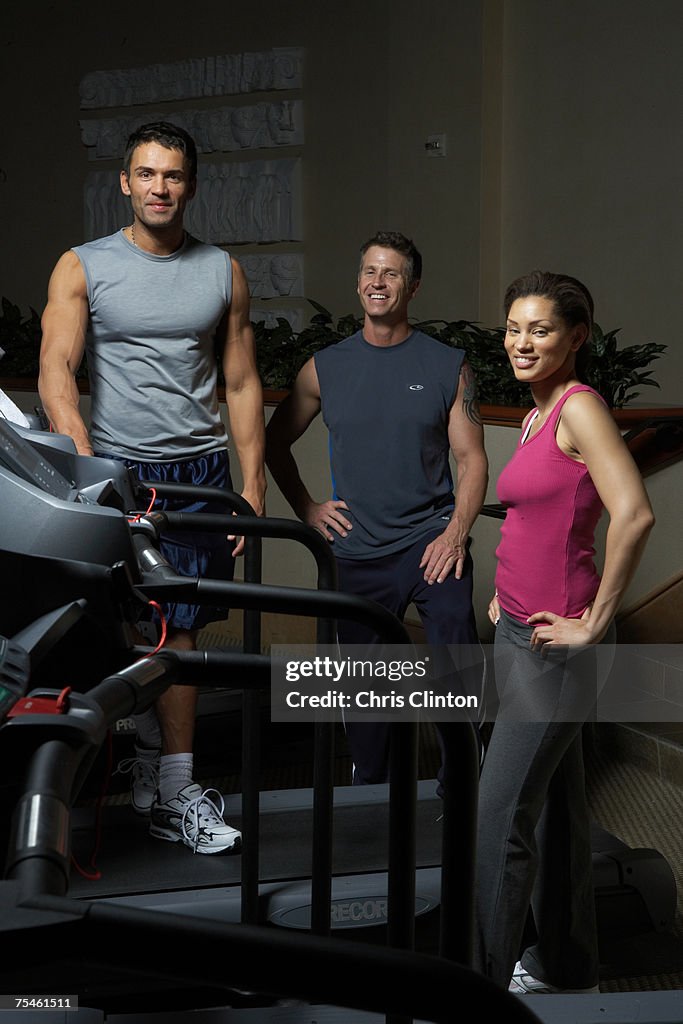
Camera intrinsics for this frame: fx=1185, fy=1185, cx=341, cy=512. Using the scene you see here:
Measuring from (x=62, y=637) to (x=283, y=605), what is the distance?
27cm

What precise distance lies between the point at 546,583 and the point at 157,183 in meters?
1.23

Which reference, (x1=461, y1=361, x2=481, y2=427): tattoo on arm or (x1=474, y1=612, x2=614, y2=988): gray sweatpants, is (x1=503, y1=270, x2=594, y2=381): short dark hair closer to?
(x1=474, y1=612, x2=614, y2=988): gray sweatpants

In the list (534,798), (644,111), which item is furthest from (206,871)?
(644,111)

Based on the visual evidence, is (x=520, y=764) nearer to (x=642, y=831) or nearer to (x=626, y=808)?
(x=642, y=831)

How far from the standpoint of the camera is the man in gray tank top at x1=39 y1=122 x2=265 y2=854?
258 centimetres

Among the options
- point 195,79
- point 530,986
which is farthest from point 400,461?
point 195,79

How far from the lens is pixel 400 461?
2.82 meters

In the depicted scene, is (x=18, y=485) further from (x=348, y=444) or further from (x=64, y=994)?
(x=348, y=444)

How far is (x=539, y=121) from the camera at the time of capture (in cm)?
627

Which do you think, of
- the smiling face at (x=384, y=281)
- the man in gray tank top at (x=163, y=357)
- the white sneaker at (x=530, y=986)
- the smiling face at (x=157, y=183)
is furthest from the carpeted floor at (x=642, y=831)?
the smiling face at (x=157, y=183)

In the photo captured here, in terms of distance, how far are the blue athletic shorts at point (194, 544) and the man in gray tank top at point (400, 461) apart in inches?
11.2

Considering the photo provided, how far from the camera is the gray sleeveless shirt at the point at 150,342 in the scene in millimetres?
2617

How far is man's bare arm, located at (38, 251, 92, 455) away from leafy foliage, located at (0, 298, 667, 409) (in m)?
1.81

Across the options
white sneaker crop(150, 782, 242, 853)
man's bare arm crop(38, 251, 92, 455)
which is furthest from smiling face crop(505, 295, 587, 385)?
white sneaker crop(150, 782, 242, 853)
